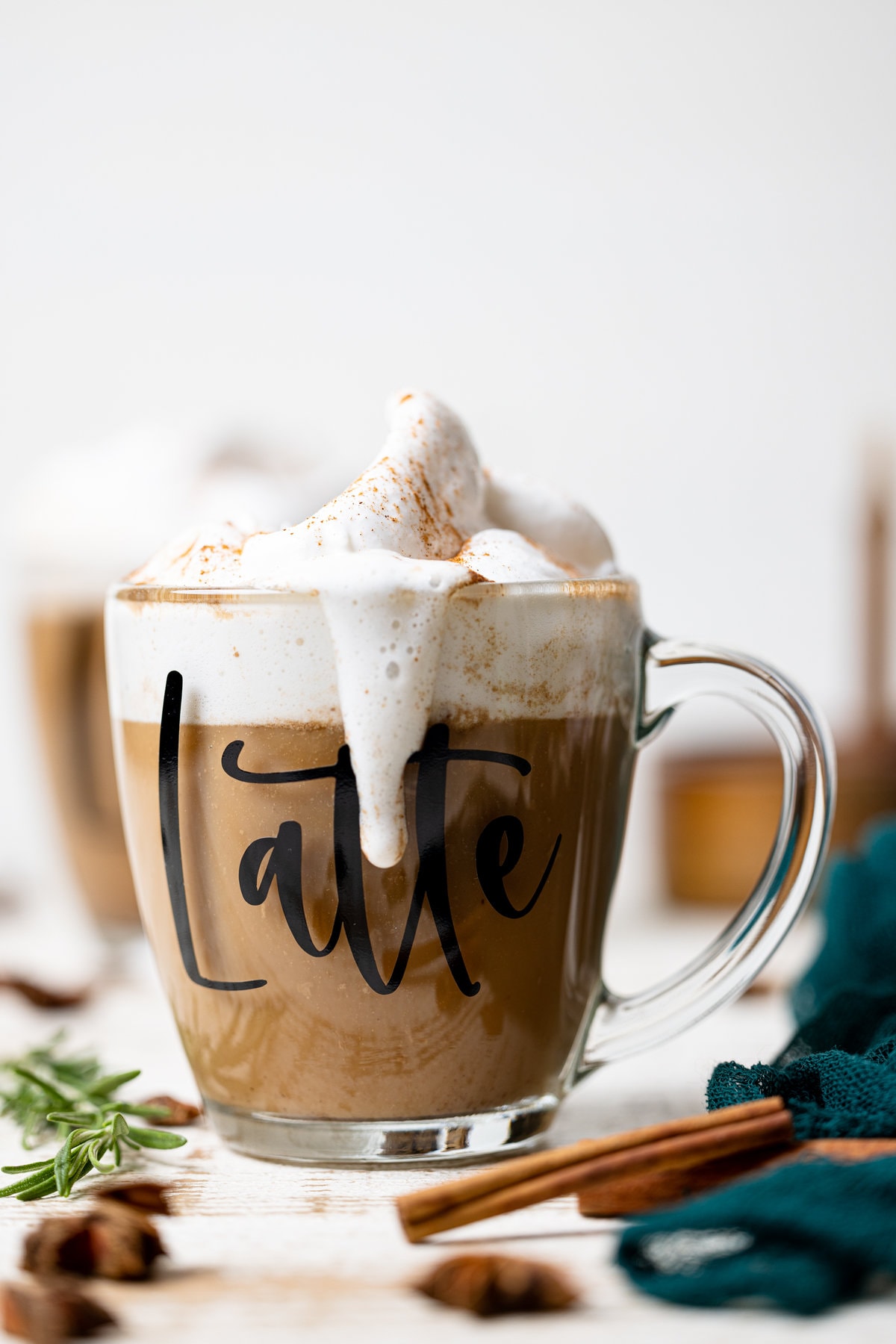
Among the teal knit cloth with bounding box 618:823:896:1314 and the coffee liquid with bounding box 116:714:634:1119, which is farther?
the coffee liquid with bounding box 116:714:634:1119

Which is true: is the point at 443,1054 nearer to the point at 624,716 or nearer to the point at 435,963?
the point at 435,963

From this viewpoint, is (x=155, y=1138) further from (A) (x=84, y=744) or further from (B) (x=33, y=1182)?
(A) (x=84, y=744)

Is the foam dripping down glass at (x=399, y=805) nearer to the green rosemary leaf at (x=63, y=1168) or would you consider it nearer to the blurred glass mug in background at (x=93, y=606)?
the green rosemary leaf at (x=63, y=1168)

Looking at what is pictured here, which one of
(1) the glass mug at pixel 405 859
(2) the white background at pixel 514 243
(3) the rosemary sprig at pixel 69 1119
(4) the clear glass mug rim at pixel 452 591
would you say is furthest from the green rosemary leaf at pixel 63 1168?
(2) the white background at pixel 514 243

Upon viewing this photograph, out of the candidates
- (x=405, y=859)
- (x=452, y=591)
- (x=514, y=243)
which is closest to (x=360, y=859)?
(x=405, y=859)

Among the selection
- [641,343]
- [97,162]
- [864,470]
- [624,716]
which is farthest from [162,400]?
[624,716]

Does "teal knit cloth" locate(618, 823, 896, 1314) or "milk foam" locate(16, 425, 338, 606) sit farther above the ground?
"milk foam" locate(16, 425, 338, 606)

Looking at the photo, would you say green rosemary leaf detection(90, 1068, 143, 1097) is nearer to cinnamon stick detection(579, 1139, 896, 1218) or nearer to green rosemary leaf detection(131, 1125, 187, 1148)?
green rosemary leaf detection(131, 1125, 187, 1148)

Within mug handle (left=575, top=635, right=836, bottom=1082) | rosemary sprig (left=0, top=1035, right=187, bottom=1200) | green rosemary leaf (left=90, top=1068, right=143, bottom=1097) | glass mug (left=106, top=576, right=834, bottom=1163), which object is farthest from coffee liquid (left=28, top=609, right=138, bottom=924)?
mug handle (left=575, top=635, right=836, bottom=1082)
